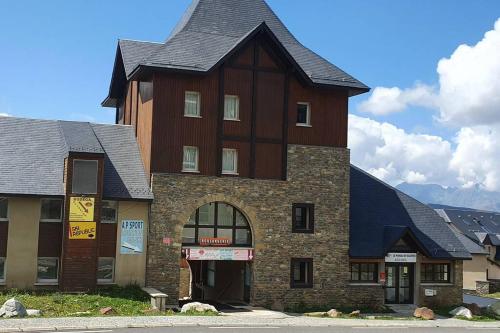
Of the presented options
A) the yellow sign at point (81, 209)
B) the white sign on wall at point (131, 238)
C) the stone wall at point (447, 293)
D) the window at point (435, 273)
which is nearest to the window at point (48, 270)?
A: the yellow sign at point (81, 209)

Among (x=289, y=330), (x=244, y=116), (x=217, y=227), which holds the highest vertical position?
(x=244, y=116)

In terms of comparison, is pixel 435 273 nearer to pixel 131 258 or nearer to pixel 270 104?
pixel 270 104

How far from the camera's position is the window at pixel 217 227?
111ft

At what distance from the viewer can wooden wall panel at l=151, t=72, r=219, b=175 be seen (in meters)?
33.2

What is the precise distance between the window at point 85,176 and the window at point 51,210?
1.48 meters

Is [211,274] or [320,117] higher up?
[320,117]

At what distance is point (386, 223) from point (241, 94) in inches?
435

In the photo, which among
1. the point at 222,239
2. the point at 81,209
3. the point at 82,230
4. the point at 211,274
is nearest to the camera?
the point at 81,209

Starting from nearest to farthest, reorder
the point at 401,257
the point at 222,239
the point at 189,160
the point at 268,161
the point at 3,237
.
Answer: the point at 3,237 → the point at 189,160 → the point at 222,239 → the point at 268,161 → the point at 401,257

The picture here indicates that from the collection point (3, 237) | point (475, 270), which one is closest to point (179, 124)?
point (3, 237)

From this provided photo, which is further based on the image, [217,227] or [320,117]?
[320,117]

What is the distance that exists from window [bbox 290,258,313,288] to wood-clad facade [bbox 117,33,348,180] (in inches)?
174

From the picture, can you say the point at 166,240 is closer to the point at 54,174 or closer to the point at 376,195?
the point at 54,174

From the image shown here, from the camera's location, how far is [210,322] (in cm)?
2638
